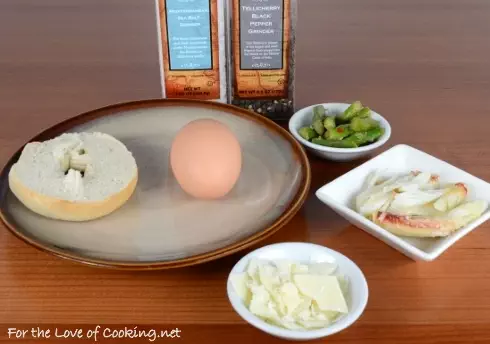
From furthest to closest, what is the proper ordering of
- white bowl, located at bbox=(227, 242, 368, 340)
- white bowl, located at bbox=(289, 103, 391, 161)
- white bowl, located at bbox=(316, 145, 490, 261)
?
1. white bowl, located at bbox=(289, 103, 391, 161)
2. white bowl, located at bbox=(316, 145, 490, 261)
3. white bowl, located at bbox=(227, 242, 368, 340)

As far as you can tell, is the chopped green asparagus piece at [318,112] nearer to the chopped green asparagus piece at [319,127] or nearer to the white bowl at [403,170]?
the chopped green asparagus piece at [319,127]

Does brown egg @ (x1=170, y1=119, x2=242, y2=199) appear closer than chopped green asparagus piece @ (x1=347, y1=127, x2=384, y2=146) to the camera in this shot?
Yes

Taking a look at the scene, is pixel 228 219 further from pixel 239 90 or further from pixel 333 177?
pixel 239 90

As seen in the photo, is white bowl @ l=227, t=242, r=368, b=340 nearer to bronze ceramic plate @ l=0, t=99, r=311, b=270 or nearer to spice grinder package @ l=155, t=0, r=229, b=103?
bronze ceramic plate @ l=0, t=99, r=311, b=270

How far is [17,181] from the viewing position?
0.77 meters

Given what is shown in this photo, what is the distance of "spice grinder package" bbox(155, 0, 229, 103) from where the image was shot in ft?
3.08

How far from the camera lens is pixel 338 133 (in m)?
0.92

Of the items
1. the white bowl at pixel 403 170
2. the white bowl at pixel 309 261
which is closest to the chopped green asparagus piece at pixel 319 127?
the white bowl at pixel 403 170

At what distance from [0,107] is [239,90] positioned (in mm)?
430

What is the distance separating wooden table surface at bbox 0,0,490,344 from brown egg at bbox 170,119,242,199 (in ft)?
0.35

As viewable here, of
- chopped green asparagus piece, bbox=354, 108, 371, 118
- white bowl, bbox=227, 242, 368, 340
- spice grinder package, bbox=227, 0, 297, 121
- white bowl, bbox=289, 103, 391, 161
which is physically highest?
spice grinder package, bbox=227, 0, 297, 121

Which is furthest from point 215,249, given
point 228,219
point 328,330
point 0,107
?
point 0,107

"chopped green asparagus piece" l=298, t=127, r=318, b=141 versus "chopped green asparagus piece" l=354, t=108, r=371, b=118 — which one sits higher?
"chopped green asparagus piece" l=354, t=108, r=371, b=118

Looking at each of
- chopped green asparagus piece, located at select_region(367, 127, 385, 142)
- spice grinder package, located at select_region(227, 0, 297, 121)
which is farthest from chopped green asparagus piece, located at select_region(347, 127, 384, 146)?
spice grinder package, located at select_region(227, 0, 297, 121)
